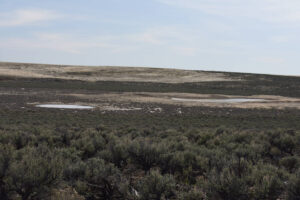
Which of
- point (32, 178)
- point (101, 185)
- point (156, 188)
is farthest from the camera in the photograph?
point (101, 185)

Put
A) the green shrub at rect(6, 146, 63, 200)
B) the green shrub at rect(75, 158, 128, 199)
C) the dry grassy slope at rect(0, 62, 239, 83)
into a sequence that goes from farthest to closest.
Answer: the dry grassy slope at rect(0, 62, 239, 83)
the green shrub at rect(75, 158, 128, 199)
the green shrub at rect(6, 146, 63, 200)

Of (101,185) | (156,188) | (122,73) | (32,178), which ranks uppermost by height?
(122,73)

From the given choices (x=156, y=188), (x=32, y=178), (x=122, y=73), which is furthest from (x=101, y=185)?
(x=122, y=73)

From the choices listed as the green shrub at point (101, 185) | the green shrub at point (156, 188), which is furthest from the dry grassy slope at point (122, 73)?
the green shrub at point (156, 188)

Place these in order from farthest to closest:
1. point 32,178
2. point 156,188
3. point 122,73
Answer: point 122,73
point 156,188
point 32,178

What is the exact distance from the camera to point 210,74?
97000 millimetres

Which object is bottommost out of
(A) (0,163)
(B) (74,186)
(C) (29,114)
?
(C) (29,114)

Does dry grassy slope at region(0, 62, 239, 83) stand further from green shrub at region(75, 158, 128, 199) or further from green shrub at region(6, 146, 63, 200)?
green shrub at region(6, 146, 63, 200)

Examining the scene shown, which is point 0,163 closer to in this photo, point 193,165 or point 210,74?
point 193,165

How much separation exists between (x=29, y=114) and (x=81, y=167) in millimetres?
21964

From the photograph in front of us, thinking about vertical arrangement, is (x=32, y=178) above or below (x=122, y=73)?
below

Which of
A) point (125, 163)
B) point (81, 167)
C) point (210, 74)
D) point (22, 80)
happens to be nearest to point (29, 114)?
point (125, 163)

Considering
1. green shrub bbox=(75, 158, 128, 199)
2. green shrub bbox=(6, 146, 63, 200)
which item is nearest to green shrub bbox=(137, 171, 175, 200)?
green shrub bbox=(75, 158, 128, 199)

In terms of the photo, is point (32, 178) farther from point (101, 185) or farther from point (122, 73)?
point (122, 73)
